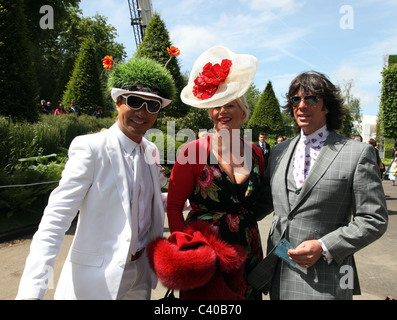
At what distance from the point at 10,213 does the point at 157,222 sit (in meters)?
4.89

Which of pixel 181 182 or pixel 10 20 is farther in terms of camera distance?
pixel 10 20

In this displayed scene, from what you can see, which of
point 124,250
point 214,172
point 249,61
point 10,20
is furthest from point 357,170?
point 10,20

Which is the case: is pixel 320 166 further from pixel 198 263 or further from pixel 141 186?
pixel 141 186

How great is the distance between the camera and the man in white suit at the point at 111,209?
1.53 metres

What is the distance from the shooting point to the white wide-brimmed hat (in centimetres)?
211

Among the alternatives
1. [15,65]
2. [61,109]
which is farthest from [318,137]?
[61,109]

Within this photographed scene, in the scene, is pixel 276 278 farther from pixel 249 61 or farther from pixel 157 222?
pixel 249 61

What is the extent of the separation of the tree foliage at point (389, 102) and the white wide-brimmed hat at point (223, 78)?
20.5 metres

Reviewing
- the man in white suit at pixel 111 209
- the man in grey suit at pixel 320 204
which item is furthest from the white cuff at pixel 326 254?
the man in white suit at pixel 111 209

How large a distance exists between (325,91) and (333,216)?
750mm

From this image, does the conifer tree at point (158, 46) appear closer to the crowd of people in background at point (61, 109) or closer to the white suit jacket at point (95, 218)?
the crowd of people in background at point (61, 109)

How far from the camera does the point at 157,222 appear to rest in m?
1.95

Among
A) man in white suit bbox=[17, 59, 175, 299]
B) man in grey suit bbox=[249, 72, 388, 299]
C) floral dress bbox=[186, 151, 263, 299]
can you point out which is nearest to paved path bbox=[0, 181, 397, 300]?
floral dress bbox=[186, 151, 263, 299]

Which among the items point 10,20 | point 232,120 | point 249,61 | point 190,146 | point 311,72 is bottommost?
point 190,146
